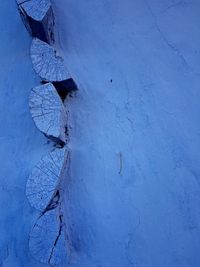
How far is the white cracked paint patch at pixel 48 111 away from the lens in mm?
1601

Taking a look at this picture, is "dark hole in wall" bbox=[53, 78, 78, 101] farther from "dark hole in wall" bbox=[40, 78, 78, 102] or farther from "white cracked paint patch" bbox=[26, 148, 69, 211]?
"white cracked paint patch" bbox=[26, 148, 69, 211]

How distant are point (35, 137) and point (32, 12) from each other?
0.63 metres

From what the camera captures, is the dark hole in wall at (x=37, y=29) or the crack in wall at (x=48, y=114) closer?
the crack in wall at (x=48, y=114)

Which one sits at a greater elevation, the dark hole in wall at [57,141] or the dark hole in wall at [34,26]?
the dark hole in wall at [34,26]

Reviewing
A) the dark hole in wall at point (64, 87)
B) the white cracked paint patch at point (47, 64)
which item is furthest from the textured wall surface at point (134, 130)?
the white cracked paint patch at point (47, 64)

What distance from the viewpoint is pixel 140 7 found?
1.86 m

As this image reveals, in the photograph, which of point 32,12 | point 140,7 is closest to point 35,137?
point 32,12

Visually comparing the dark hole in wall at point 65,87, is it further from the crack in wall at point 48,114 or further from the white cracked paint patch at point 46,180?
the white cracked paint patch at point 46,180

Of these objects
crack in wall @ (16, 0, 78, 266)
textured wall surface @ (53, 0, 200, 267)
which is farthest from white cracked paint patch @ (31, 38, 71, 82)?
textured wall surface @ (53, 0, 200, 267)

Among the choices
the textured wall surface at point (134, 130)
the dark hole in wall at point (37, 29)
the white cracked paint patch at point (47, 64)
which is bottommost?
the textured wall surface at point (134, 130)

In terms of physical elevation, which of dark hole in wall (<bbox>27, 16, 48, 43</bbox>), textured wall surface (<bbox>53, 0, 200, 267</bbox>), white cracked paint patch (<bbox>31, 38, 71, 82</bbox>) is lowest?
textured wall surface (<bbox>53, 0, 200, 267</bbox>)

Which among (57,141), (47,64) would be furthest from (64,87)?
(57,141)

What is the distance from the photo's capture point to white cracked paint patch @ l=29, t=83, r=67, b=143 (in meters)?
1.60

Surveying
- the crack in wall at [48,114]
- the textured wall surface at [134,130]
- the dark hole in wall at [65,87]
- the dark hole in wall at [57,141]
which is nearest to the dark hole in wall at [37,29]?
the crack in wall at [48,114]
